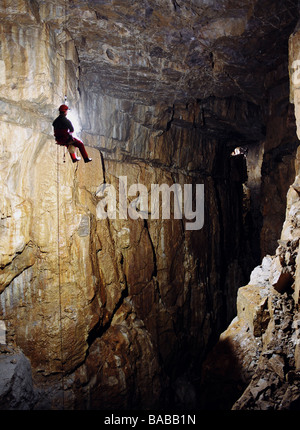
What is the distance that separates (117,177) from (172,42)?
4.35 metres

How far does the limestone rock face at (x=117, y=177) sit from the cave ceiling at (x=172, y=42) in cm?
4

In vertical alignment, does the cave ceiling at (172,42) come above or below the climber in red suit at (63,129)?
above

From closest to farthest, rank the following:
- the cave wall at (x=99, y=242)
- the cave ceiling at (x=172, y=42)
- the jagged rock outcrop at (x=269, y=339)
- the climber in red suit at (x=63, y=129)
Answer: the jagged rock outcrop at (x=269, y=339) → the climber in red suit at (x=63, y=129) → the cave ceiling at (x=172, y=42) → the cave wall at (x=99, y=242)

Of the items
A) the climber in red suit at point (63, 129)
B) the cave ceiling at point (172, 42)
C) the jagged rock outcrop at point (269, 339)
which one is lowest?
the jagged rock outcrop at point (269, 339)

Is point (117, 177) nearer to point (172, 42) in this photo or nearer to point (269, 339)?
point (172, 42)

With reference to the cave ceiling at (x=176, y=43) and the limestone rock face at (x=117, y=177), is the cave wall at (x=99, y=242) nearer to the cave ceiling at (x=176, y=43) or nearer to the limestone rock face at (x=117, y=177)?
the limestone rock face at (x=117, y=177)

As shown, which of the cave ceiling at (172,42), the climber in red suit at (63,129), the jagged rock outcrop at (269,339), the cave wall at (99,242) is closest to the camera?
the jagged rock outcrop at (269,339)

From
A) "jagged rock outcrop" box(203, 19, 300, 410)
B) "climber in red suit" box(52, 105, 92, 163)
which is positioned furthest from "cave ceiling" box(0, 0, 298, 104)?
"climber in red suit" box(52, 105, 92, 163)

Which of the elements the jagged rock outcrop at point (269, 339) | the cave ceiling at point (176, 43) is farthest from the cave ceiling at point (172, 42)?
the jagged rock outcrop at point (269, 339)

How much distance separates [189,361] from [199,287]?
3.02m

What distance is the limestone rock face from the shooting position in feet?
20.7

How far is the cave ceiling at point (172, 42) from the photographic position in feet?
20.5

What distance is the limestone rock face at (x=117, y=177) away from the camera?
6.31 meters

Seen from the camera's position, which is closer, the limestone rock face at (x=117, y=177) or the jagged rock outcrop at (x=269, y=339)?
the jagged rock outcrop at (x=269, y=339)
